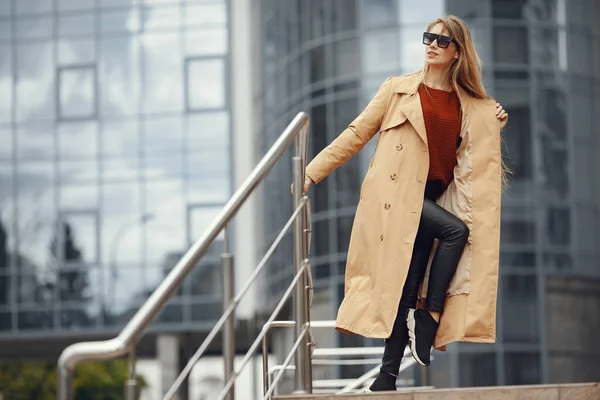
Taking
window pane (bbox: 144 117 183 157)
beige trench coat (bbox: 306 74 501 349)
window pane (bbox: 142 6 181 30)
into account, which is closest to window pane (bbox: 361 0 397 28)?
window pane (bbox: 142 6 181 30)

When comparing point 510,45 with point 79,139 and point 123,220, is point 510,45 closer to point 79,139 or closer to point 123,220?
point 123,220

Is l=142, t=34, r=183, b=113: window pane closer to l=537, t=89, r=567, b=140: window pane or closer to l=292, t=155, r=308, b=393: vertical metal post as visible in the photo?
l=537, t=89, r=567, b=140: window pane

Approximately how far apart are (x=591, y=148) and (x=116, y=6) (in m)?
15.5

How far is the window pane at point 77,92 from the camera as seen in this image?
120 ft

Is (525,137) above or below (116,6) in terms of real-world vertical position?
below

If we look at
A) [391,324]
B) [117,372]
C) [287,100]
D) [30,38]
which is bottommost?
[117,372]

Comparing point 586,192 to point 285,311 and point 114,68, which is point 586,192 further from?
point 114,68

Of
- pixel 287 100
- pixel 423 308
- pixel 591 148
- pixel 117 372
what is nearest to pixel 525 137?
pixel 591 148

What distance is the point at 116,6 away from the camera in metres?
36.4

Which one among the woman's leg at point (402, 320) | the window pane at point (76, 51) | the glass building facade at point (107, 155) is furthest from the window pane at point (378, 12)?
the woman's leg at point (402, 320)

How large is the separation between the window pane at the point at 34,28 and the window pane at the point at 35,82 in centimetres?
25

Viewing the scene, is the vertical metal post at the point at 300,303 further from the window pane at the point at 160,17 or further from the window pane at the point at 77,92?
the window pane at the point at 77,92

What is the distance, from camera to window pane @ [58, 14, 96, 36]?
36.8m

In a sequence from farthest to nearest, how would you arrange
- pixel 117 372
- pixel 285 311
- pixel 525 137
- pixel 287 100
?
1. pixel 117 372
2. pixel 285 311
3. pixel 287 100
4. pixel 525 137
